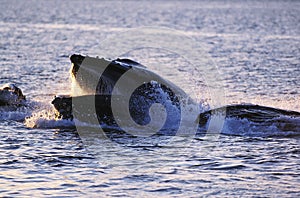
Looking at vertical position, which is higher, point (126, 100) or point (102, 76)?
point (102, 76)

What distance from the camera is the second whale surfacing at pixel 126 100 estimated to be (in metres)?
14.7

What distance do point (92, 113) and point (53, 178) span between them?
4.01 m

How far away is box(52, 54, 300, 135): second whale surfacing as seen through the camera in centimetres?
1466

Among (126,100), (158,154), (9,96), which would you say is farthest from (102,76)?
(9,96)

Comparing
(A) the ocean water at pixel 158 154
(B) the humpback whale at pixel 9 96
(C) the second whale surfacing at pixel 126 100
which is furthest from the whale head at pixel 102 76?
(B) the humpback whale at pixel 9 96

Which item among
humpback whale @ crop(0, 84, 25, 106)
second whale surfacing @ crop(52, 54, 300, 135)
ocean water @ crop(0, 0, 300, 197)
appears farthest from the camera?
humpback whale @ crop(0, 84, 25, 106)

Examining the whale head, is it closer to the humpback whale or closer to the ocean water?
the ocean water

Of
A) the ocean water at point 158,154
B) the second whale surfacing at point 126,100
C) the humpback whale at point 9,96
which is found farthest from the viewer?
the humpback whale at point 9,96

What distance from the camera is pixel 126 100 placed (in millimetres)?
14773

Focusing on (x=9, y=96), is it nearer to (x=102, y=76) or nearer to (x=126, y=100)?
(x=102, y=76)

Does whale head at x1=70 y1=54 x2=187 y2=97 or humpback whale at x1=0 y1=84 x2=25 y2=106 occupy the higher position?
whale head at x1=70 y1=54 x2=187 y2=97

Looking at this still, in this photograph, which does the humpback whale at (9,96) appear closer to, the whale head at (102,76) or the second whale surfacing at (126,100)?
the second whale surfacing at (126,100)

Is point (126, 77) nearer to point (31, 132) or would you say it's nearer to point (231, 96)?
point (31, 132)

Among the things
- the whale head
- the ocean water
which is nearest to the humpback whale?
the ocean water
